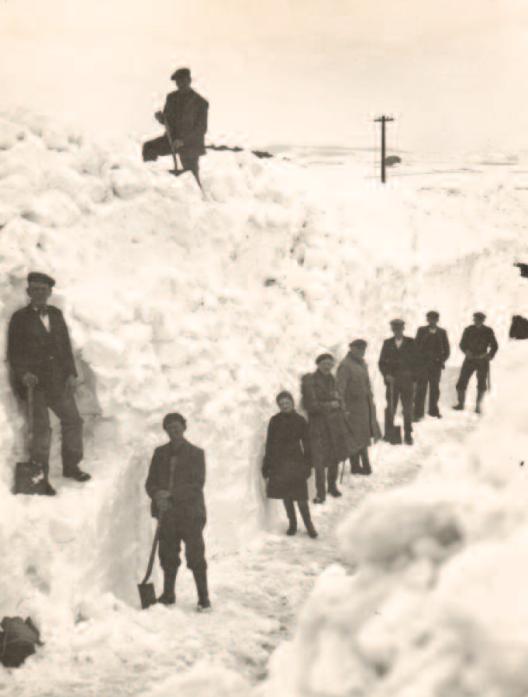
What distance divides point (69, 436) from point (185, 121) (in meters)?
4.92

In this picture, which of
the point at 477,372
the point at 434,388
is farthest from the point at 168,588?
the point at 477,372

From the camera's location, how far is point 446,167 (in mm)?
45719

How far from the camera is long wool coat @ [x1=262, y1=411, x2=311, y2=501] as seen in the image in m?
9.02

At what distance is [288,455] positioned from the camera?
9.04m

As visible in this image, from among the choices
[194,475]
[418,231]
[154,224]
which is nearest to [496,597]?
[194,475]

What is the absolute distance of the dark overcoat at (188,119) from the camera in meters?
→ 10.7

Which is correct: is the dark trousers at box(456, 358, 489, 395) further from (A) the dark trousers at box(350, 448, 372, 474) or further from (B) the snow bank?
(B) the snow bank

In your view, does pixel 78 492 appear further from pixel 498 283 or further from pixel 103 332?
pixel 498 283

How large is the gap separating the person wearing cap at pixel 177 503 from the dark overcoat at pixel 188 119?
15.5ft

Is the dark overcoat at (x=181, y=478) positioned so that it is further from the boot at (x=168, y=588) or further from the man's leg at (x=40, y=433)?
the man's leg at (x=40, y=433)

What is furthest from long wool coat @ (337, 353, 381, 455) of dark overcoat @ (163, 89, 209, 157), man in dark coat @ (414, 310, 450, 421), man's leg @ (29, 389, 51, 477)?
man's leg @ (29, 389, 51, 477)

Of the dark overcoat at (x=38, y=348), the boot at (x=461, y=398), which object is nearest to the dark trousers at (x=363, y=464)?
the boot at (x=461, y=398)

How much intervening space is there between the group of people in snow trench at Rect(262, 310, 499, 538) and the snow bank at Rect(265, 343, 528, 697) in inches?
292

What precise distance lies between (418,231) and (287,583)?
14.0 meters
